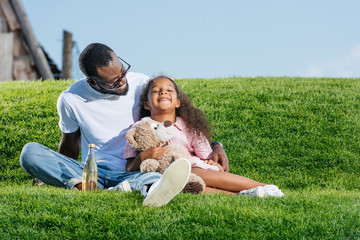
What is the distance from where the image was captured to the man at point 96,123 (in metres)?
4.57

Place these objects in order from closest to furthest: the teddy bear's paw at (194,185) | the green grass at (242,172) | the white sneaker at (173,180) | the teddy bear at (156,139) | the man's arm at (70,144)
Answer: the white sneaker at (173,180), the green grass at (242,172), the teddy bear's paw at (194,185), the teddy bear at (156,139), the man's arm at (70,144)

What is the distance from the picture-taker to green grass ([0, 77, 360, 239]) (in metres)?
3.60

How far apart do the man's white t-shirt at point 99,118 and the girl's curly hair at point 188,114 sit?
153 mm

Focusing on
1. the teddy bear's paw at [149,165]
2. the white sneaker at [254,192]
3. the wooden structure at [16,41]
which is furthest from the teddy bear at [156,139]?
the wooden structure at [16,41]

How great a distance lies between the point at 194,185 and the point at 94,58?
1659 millimetres

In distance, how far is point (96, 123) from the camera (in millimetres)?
4945

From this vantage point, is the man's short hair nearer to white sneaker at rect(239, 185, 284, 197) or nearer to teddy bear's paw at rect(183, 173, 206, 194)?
teddy bear's paw at rect(183, 173, 206, 194)

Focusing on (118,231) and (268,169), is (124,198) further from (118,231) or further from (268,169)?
(268,169)

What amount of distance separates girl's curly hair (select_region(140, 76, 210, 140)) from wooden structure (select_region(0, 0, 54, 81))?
6.13 m

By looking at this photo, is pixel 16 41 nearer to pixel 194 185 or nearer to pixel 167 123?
pixel 167 123

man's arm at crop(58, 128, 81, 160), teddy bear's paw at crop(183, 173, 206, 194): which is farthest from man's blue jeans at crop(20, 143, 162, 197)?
teddy bear's paw at crop(183, 173, 206, 194)

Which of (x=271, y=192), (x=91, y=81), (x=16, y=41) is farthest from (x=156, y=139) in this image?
(x=16, y=41)

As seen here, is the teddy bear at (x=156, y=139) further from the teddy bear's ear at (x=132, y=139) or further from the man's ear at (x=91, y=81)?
the man's ear at (x=91, y=81)

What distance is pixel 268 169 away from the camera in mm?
7199
